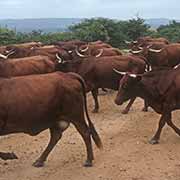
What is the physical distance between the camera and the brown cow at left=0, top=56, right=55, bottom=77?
40.9 feet

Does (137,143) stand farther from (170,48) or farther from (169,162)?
(170,48)

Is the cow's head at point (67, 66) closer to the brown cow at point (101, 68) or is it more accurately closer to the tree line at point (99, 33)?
the brown cow at point (101, 68)

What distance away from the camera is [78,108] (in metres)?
8.41

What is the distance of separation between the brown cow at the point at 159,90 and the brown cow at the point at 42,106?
6.54 feet

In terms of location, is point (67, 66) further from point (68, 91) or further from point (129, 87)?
point (68, 91)

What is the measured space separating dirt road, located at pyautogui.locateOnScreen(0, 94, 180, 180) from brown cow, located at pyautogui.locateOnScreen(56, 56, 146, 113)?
174cm

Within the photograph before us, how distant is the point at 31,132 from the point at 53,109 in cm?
51

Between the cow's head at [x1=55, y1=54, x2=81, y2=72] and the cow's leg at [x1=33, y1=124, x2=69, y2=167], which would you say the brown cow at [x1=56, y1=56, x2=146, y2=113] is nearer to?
the cow's head at [x1=55, y1=54, x2=81, y2=72]

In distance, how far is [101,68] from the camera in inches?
534

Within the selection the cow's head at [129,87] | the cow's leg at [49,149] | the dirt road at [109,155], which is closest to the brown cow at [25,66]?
the dirt road at [109,155]

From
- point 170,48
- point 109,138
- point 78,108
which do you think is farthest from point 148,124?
point 170,48

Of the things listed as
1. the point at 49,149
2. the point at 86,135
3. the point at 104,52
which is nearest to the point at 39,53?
the point at 104,52

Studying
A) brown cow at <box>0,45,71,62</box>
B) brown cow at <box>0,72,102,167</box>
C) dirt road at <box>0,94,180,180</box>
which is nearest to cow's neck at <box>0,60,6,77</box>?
dirt road at <box>0,94,180,180</box>

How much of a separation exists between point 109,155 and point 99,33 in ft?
76.5
